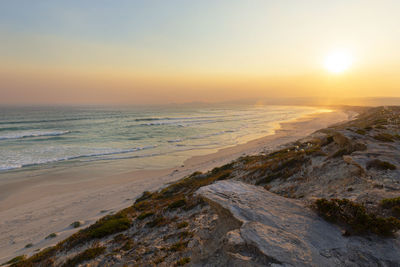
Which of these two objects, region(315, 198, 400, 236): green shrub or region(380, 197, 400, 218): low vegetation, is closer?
region(315, 198, 400, 236): green shrub

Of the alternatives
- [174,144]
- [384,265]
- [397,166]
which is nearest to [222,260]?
[384,265]

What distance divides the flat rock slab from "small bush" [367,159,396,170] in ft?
17.2

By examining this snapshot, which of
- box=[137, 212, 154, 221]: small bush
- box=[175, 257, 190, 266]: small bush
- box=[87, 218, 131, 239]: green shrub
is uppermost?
box=[175, 257, 190, 266]: small bush

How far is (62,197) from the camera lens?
17766 mm

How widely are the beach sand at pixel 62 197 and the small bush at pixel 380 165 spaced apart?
47.1 feet

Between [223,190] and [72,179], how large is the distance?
20652 millimetres

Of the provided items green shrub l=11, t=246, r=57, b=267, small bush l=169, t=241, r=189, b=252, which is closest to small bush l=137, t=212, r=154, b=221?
green shrub l=11, t=246, r=57, b=267

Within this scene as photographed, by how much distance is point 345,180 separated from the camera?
9164mm

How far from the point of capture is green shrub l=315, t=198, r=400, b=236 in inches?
199

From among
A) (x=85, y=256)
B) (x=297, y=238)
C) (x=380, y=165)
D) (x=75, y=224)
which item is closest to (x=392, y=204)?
(x=297, y=238)

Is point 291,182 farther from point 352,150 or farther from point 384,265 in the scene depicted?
point 384,265

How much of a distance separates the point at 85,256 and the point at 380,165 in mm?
12414

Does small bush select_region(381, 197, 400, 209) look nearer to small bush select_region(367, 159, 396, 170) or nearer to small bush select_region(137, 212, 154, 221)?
small bush select_region(367, 159, 396, 170)

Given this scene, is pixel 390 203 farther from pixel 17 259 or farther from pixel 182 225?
pixel 17 259
